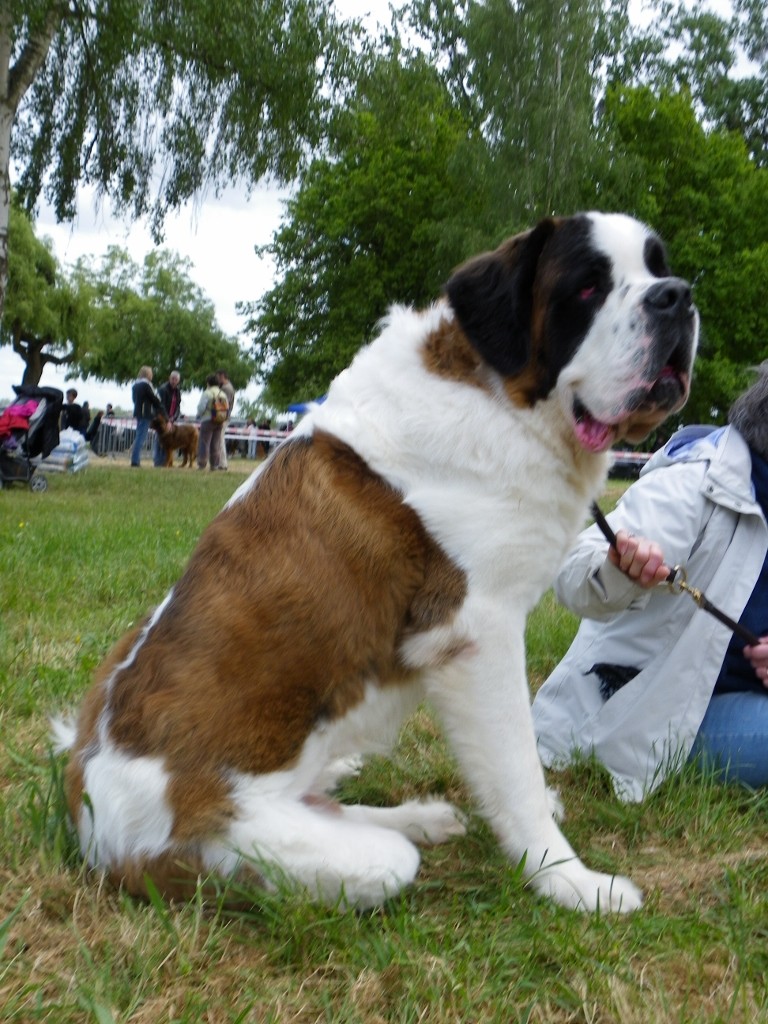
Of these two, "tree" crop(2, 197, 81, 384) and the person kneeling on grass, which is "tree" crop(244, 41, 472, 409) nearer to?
"tree" crop(2, 197, 81, 384)

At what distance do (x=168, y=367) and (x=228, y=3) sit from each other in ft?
154

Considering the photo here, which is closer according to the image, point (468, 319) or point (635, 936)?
point (635, 936)

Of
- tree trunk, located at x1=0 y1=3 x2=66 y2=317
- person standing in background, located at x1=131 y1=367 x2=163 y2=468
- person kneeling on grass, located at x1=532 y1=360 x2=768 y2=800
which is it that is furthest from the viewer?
person standing in background, located at x1=131 y1=367 x2=163 y2=468

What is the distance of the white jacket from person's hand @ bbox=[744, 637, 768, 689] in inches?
4.6

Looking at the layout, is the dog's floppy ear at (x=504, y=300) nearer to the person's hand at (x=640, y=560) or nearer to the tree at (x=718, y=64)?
the person's hand at (x=640, y=560)

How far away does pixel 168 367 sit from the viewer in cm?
5688

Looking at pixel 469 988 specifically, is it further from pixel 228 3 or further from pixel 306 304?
pixel 306 304

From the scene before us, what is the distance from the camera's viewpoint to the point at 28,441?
42.2 feet

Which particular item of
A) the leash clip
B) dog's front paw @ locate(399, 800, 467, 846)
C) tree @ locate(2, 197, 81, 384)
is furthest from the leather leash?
→ tree @ locate(2, 197, 81, 384)

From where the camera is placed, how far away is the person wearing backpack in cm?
2081

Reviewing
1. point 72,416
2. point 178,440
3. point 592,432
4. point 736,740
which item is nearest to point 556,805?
point 736,740

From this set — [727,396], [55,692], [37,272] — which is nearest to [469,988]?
[55,692]

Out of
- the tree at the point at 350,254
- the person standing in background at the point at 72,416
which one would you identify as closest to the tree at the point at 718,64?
the tree at the point at 350,254

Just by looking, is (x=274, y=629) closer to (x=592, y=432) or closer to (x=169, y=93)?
(x=592, y=432)
